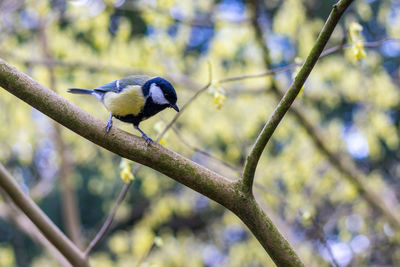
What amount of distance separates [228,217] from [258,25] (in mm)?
2041

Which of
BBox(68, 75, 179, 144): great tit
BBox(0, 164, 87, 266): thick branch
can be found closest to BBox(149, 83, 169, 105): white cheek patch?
BBox(68, 75, 179, 144): great tit

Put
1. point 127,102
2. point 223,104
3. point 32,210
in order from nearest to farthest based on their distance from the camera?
point 32,210, point 127,102, point 223,104

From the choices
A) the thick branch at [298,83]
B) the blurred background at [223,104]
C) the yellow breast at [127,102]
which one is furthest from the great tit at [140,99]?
the blurred background at [223,104]

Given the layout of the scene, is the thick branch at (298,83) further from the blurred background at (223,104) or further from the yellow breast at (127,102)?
the blurred background at (223,104)

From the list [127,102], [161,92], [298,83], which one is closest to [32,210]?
[127,102]

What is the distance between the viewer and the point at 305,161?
3.47 meters

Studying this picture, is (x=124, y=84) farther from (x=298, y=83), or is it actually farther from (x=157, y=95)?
(x=298, y=83)

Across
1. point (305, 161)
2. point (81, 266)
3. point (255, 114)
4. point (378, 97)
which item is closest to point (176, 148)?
point (255, 114)

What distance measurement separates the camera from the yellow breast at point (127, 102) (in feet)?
5.13

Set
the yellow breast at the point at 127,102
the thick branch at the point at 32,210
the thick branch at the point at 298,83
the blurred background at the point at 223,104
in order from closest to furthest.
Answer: the thick branch at the point at 298,83 < the thick branch at the point at 32,210 < the yellow breast at the point at 127,102 < the blurred background at the point at 223,104

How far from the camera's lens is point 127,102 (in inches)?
61.6

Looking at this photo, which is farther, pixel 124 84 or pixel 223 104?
pixel 223 104

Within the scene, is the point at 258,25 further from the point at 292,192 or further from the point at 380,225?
the point at 380,225

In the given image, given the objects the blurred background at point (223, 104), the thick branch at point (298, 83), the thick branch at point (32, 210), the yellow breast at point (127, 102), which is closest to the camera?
the thick branch at point (298, 83)
